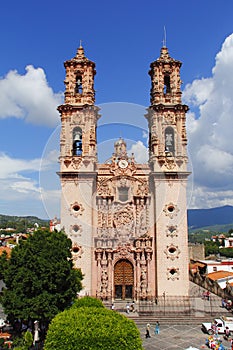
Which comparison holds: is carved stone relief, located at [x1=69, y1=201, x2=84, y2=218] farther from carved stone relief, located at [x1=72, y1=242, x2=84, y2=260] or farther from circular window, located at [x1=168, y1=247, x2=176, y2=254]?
circular window, located at [x1=168, y1=247, x2=176, y2=254]

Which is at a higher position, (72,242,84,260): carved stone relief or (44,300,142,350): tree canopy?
(72,242,84,260): carved stone relief

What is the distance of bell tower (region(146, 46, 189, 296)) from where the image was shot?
26859 mm

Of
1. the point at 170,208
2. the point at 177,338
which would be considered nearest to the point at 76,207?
the point at 170,208

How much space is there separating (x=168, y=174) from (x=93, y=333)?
17.0 m

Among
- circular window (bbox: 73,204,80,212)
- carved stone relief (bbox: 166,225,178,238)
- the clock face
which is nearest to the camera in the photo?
carved stone relief (bbox: 166,225,178,238)

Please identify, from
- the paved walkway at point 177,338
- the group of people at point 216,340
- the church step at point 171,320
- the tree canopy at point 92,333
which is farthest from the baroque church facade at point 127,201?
the tree canopy at point 92,333

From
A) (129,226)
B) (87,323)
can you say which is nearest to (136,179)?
(129,226)

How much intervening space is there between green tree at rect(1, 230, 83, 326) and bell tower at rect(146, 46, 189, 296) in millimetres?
A: 8811

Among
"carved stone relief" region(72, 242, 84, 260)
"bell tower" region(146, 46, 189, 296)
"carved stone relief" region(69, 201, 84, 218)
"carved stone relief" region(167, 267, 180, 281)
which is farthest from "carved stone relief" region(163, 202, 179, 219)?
"carved stone relief" region(72, 242, 84, 260)

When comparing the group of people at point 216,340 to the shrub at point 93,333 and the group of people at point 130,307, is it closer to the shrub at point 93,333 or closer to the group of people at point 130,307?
the group of people at point 130,307

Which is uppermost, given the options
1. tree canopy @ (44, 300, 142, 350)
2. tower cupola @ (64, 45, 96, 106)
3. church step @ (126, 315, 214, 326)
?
tower cupola @ (64, 45, 96, 106)

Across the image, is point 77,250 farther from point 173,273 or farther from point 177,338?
point 177,338

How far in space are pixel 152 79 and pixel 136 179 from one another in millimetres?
9203

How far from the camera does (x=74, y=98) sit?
97.2 feet
